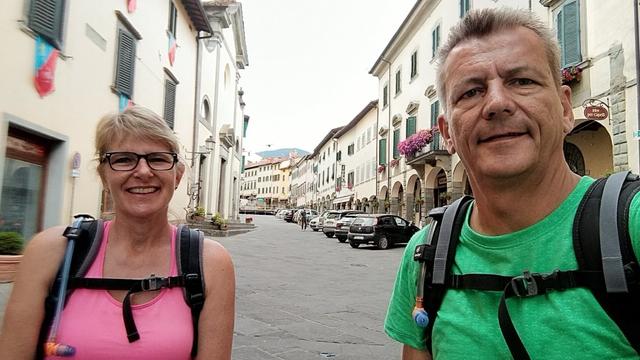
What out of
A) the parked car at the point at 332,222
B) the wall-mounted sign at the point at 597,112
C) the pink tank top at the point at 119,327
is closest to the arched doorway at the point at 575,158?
the wall-mounted sign at the point at 597,112

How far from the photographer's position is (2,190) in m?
7.01

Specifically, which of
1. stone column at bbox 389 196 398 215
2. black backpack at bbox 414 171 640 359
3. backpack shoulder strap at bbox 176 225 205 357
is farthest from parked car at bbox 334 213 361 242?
black backpack at bbox 414 171 640 359

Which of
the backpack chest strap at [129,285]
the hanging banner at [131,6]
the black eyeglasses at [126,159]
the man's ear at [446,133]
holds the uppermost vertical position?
the hanging banner at [131,6]

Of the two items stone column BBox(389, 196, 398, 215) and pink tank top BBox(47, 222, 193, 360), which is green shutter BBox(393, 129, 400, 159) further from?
pink tank top BBox(47, 222, 193, 360)

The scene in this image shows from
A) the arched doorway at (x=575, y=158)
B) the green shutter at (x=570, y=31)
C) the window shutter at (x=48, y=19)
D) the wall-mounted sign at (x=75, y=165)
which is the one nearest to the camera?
the window shutter at (x=48, y=19)

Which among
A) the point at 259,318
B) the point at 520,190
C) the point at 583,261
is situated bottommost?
the point at 259,318

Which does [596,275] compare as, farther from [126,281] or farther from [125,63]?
[125,63]

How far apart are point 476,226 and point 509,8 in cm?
67

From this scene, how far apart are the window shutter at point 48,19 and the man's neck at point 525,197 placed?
7.78 meters

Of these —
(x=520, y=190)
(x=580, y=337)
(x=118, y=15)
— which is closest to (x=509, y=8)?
(x=520, y=190)

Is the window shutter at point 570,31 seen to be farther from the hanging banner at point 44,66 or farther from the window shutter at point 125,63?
the hanging banner at point 44,66

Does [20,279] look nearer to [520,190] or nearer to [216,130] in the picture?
[520,190]

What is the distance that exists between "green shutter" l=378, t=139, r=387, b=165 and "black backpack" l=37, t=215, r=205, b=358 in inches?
1076

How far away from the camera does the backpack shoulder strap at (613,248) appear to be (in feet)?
3.38
